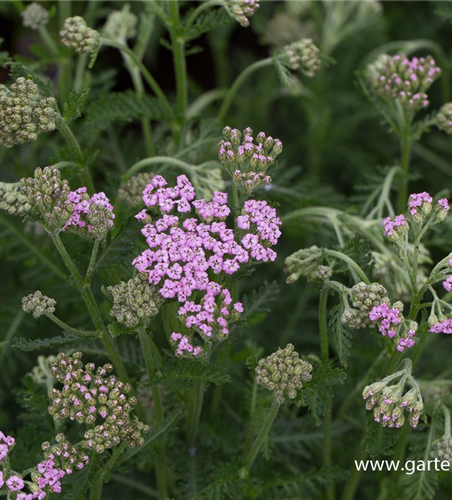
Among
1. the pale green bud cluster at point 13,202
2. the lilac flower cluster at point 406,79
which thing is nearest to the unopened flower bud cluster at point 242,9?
the lilac flower cluster at point 406,79

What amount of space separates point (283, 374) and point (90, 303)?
724mm

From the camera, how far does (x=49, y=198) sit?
2467 millimetres

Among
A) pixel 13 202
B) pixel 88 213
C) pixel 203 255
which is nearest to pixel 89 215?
pixel 88 213

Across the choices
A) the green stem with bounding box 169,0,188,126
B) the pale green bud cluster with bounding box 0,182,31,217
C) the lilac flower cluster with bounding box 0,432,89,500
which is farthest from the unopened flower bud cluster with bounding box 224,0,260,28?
the lilac flower cluster with bounding box 0,432,89,500

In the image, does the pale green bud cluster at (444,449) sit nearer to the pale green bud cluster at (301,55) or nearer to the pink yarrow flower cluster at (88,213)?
the pink yarrow flower cluster at (88,213)

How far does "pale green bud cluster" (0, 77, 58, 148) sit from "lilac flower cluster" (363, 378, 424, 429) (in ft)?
4.84

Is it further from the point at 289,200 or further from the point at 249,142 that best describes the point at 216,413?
the point at 249,142

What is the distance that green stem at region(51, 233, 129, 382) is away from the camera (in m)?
2.51

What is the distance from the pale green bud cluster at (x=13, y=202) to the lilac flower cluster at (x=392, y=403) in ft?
4.29

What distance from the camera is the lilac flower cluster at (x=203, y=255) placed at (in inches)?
96.0

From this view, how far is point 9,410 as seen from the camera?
4160 mm

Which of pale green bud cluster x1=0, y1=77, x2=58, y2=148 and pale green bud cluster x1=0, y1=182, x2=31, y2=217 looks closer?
pale green bud cluster x1=0, y1=182, x2=31, y2=217

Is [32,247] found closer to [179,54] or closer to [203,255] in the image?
[179,54]

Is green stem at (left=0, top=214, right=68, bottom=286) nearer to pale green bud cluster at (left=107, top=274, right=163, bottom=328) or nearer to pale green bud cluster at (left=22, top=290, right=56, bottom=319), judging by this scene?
pale green bud cluster at (left=22, top=290, right=56, bottom=319)
